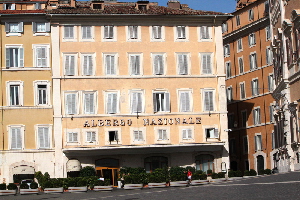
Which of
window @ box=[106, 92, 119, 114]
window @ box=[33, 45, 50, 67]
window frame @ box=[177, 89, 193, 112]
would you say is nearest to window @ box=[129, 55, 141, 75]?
window @ box=[106, 92, 119, 114]

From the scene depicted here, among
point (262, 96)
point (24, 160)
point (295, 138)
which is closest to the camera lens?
point (295, 138)

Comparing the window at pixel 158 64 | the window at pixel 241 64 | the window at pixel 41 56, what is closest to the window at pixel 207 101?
the window at pixel 158 64

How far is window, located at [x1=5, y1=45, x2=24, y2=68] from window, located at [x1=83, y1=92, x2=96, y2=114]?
6.60m

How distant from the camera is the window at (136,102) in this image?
6688 cm

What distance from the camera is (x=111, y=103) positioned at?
6662 centimetres

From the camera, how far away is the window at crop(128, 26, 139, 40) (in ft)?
224

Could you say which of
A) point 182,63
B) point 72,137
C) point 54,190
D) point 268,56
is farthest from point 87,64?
point 268,56

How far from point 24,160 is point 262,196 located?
130 feet

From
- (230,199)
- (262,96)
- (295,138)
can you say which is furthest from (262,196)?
(262,96)

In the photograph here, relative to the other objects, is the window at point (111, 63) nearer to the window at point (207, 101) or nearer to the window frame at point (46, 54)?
the window frame at point (46, 54)

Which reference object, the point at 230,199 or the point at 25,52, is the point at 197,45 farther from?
the point at 230,199

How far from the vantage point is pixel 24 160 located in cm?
6506

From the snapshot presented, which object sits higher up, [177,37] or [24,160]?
[177,37]

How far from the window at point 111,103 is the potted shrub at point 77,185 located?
1010cm
